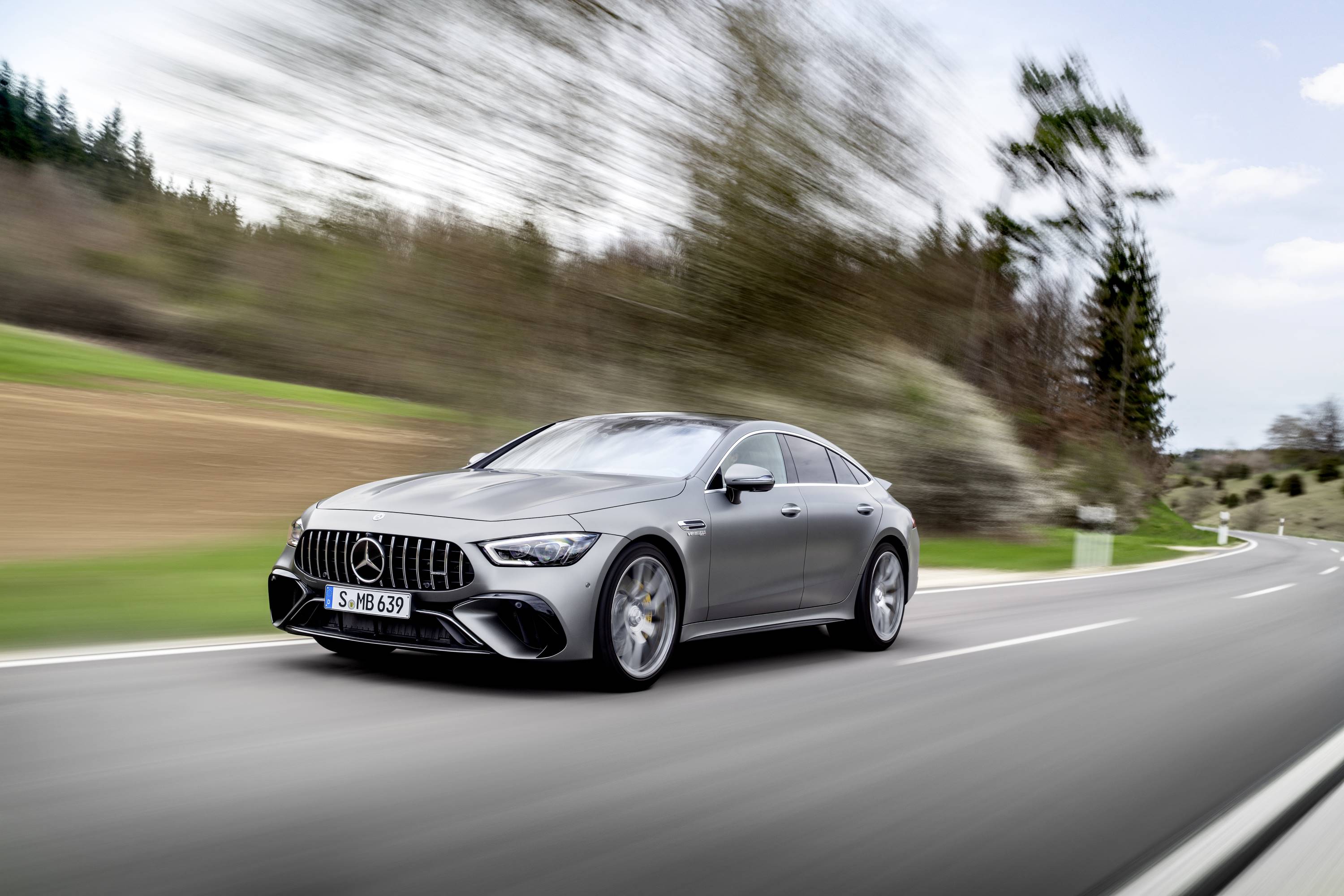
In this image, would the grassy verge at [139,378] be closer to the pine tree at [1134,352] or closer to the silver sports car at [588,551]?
the silver sports car at [588,551]

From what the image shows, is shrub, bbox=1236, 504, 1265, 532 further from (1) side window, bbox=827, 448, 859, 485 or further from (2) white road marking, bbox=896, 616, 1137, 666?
(1) side window, bbox=827, 448, 859, 485

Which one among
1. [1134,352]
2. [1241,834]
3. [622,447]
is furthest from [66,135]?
[1134,352]

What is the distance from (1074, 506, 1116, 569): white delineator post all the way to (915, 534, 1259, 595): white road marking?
2.03 feet

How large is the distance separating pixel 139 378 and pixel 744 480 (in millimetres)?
21593

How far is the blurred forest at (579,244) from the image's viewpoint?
563 inches

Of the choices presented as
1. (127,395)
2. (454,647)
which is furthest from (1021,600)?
(127,395)

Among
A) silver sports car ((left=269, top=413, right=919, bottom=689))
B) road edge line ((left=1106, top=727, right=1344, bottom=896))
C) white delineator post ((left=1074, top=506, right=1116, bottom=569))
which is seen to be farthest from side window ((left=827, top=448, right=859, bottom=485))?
white delineator post ((left=1074, top=506, right=1116, bottom=569))

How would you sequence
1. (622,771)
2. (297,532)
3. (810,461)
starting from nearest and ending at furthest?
1. (622,771)
2. (297,532)
3. (810,461)

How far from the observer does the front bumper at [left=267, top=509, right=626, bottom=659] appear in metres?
5.83

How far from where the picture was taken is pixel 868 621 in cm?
829

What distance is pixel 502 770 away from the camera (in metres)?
4.68

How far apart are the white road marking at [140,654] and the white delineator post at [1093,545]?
1623 cm

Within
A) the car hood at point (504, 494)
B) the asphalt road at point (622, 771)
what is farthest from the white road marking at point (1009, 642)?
the car hood at point (504, 494)

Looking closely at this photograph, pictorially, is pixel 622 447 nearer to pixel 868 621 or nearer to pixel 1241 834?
pixel 868 621
